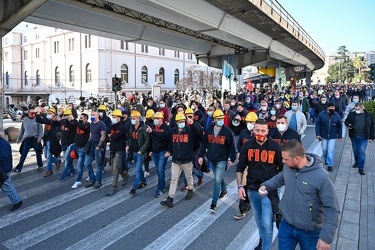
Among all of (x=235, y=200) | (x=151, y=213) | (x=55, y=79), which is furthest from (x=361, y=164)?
(x=55, y=79)

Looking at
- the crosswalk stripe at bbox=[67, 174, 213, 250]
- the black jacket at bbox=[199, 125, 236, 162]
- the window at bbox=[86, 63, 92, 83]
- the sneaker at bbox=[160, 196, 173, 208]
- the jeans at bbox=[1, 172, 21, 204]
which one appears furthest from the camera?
the window at bbox=[86, 63, 92, 83]

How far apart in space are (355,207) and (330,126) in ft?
10.4

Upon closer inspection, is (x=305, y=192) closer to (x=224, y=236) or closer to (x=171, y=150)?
(x=224, y=236)

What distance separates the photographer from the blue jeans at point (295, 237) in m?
3.21

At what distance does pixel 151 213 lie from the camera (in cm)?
626

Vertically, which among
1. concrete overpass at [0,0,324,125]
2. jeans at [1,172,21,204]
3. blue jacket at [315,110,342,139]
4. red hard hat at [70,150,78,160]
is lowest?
jeans at [1,172,21,204]

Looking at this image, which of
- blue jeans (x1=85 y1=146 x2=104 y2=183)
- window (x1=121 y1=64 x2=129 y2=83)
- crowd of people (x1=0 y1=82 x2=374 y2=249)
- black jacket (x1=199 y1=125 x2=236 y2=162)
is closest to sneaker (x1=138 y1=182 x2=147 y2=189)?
crowd of people (x1=0 y1=82 x2=374 y2=249)

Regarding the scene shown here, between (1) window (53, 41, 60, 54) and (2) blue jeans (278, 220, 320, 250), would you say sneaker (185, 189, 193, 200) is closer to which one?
(2) blue jeans (278, 220, 320, 250)

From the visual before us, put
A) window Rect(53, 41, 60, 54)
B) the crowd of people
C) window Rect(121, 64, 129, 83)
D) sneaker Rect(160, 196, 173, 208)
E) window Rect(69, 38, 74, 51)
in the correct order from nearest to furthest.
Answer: the crowd of people, sneaker Rect(160, 196, 173, 208), window Rect(69, 38, 74, 51), window Rect(121, 64, 129, 83), window Rect(53, 41, 60, 54)

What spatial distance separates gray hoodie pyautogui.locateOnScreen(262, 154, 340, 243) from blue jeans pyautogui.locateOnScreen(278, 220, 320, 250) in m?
0.08

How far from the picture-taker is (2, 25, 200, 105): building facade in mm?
47562

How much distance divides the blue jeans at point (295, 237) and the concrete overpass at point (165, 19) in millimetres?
10244

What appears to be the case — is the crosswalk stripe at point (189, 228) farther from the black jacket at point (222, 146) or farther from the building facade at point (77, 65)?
the building facade at point (77, 65)

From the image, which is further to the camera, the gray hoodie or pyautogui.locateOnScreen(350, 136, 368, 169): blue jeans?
pyautogui.locateOnScreen(350, 136, 368, 169): blue jeans
